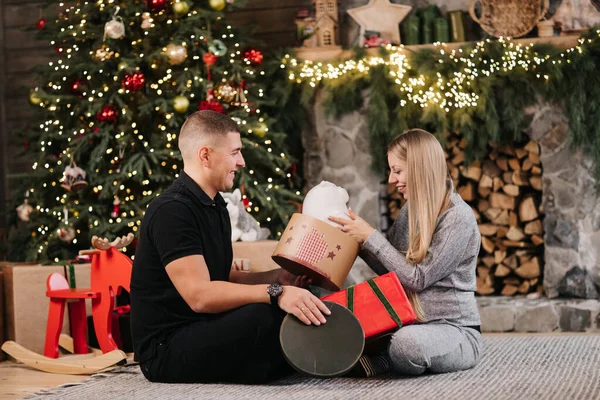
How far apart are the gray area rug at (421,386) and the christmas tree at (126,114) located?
61.1 inches

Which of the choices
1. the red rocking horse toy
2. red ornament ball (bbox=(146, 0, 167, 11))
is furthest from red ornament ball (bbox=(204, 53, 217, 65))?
the red rocking horse toy

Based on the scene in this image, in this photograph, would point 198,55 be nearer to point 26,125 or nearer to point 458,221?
point 26,125

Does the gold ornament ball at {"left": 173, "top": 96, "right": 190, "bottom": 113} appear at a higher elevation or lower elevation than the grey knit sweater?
higher

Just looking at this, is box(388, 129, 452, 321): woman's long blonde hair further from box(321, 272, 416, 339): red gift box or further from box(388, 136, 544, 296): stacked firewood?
box(388, 136, 544, 296): stacked firewood

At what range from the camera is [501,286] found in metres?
5.12

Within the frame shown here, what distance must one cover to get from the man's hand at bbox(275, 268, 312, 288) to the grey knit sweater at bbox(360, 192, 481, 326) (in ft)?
0.74

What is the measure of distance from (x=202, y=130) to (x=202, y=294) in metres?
0.56

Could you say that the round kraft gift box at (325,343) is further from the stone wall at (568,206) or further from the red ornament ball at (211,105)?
the stone wall at (568,206)

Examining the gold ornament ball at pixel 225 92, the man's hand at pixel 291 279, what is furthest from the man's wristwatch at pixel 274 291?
the gold ornament ball at pixel 225 92

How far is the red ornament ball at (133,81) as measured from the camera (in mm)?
4590

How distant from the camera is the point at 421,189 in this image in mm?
2998

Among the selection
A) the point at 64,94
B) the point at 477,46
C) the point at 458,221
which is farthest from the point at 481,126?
the point at 64,94

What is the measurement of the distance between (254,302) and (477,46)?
8.50ft

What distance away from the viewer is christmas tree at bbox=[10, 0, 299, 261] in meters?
4.61
